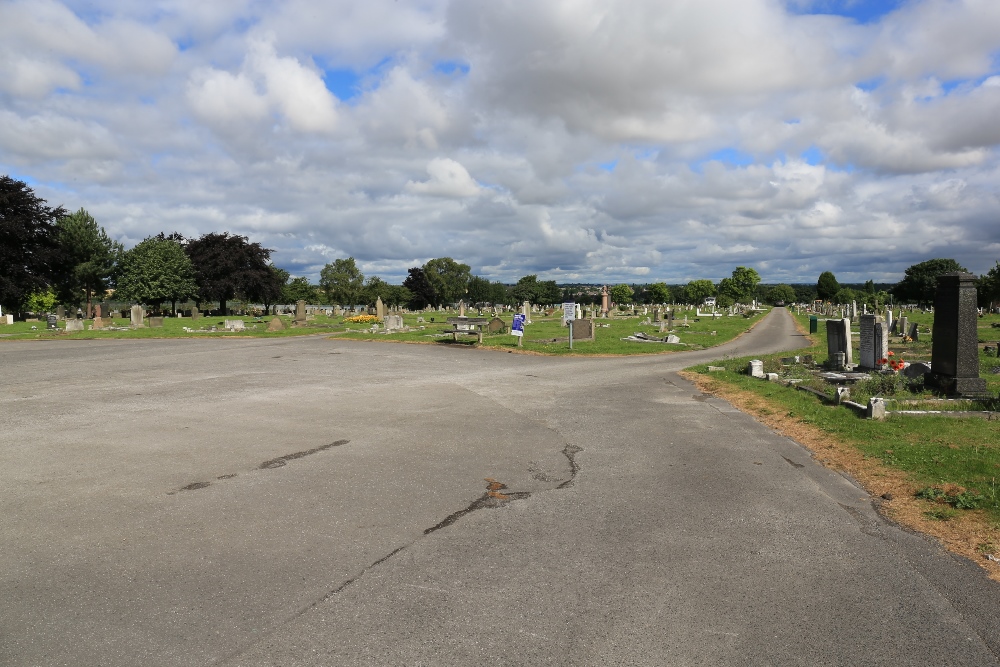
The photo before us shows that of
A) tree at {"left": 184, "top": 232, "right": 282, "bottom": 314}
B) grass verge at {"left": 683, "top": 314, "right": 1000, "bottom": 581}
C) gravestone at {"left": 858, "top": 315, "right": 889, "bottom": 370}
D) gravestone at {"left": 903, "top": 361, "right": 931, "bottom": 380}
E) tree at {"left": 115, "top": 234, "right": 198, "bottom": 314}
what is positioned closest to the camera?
grass verge at {"left": 683, "top": 314, "right": 1000, "bottom": 581}

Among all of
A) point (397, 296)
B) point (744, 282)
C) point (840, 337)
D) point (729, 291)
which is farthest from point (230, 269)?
point (744, 282)

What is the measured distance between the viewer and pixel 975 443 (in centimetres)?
787

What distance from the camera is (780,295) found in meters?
170

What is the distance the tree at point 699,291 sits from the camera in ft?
413

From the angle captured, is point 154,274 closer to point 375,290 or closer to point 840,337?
point 375,290

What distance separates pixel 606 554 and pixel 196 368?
1658 centimetres

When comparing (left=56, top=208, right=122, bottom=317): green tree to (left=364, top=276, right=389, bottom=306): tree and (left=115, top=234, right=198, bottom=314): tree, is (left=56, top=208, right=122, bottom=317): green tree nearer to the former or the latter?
(left=115, top=234, right=198, bottom=314): tree

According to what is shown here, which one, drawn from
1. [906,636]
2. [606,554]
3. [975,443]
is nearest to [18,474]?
[606,554]

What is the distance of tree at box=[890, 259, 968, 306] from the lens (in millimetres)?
115562

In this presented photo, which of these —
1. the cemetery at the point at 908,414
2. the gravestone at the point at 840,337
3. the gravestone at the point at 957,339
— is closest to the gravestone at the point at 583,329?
the cemetery at the point at 908,414

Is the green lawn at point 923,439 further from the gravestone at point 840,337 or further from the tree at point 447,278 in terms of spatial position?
the tree at point 447,278

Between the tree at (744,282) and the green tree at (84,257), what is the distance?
9773 cm

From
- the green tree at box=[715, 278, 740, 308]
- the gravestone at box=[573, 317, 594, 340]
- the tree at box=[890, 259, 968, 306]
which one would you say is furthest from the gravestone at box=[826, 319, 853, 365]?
the tree at box=[890, 259, 968, 306]

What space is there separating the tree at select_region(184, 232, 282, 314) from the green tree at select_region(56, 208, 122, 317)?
926 cm
